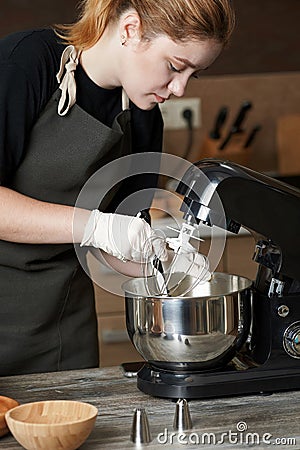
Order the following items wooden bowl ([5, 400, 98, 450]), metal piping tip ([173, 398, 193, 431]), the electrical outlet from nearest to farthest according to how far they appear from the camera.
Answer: wooden bowl ([5, 400, 98, 450]), metal piping tip ([173, 398, 193, 431]), the electrical outlet

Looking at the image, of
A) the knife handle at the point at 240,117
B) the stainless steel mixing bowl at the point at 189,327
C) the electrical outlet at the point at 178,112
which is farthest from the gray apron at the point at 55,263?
the electrical outlet at the point at 178,112

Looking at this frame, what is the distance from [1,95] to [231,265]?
1312 millimetres

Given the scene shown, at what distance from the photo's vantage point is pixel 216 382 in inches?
55.4

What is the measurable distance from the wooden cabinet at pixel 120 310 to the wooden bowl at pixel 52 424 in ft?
4.69

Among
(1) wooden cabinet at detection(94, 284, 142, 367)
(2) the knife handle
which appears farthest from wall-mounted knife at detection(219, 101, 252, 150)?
(1) wooden cabinet at detection(94, 284, 142, 367)

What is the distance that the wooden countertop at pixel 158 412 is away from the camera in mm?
1232

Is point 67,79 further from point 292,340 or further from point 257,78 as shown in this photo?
point 257,78

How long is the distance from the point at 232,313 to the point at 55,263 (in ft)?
1.69

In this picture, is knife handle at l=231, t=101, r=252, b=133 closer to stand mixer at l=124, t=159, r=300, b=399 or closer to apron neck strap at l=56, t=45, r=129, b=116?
apron neck strap at l=56, t=45, r=129, b=116

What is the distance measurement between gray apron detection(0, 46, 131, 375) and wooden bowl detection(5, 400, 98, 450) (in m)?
0.56

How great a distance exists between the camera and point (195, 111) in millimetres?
3145

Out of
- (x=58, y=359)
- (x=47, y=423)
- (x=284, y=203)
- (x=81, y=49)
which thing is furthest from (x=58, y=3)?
(x=47, y=423)

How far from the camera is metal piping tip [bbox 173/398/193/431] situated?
1.28 metres

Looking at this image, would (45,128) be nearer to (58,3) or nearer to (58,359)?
(58,359)
